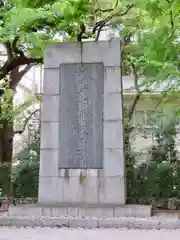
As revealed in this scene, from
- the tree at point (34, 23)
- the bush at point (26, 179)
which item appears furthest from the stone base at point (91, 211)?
the tree at point (34, 23)

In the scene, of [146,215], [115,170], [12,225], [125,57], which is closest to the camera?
[12,225]

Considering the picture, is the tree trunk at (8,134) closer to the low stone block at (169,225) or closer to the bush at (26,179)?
the bush at (26,179)

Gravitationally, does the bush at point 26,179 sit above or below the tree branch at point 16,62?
below

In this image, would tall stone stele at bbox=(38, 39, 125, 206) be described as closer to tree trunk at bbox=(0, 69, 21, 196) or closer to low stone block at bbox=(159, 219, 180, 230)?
low stone block at bbox=(159, 219, 180, 230)

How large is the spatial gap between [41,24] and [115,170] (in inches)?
146

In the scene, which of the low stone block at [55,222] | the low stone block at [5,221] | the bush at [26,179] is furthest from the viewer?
the bush at [26,179]

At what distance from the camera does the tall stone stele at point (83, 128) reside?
27.5 ft

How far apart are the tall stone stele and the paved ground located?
65.9 inches

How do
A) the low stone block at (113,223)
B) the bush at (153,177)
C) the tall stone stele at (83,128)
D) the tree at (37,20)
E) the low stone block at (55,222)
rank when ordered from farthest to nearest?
the bush at (153,177)
the tall stone stele at (83,128)
the tree at (37,20)
the low stone block at (55,222)
the low stone block at (113,223)

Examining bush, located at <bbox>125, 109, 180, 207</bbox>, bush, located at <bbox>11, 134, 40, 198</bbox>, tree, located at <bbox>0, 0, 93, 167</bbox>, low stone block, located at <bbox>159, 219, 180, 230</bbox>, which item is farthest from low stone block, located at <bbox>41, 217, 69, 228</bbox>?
tree, located at <bbox>0, 0, 93, 167</bbox>

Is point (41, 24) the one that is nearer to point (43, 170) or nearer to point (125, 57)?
point (43, 170)

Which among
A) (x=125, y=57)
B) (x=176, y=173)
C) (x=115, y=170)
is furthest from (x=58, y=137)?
(x=125, y=57)

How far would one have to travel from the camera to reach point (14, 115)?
14.5 m

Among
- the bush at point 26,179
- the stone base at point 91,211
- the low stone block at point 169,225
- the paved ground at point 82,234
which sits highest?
the bush at point 26,179
